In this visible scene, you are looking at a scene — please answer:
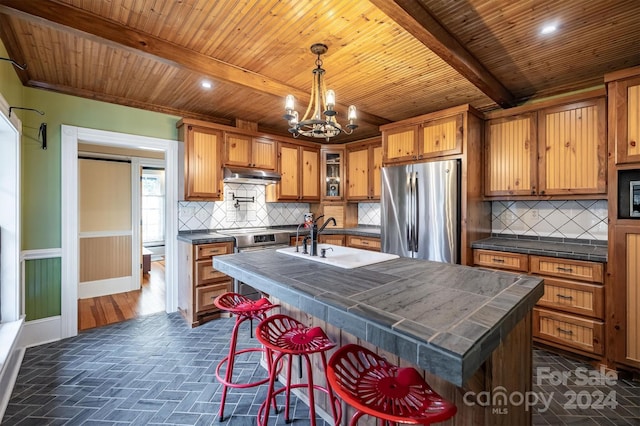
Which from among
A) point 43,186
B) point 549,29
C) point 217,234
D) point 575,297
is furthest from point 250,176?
point 575,297

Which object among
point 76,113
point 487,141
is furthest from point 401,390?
point 76,113

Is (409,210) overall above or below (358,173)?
below

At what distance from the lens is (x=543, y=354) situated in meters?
2.61

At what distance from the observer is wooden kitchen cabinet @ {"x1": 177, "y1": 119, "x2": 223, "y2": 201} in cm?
349

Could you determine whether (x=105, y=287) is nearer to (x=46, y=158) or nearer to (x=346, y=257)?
(x=46, y=158)

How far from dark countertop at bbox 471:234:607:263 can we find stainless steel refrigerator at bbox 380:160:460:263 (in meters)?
0.32

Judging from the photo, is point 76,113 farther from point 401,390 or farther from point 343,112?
point 401,390

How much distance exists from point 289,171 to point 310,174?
0.40m

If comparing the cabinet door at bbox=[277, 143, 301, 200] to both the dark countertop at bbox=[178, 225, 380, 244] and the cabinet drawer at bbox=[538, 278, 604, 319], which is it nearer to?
the dark countertop at bbox=[178, 225, 380, 244]

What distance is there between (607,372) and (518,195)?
1.63 m

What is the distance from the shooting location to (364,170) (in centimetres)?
453

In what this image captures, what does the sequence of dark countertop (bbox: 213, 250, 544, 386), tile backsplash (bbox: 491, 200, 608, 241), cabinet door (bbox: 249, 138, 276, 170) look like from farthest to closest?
1. cabinet door (bbox: 249, 138, 276, 170)
2. tile backsplash (bbox: 491, 200, 608, 241)
3. dark countertop (bbox: 213, 250, 544, 386)

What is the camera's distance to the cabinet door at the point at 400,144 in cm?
351

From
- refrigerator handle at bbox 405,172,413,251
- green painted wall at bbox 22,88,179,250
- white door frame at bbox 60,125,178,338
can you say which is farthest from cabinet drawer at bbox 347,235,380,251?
green painted wall at bbox 22,88,179,250
